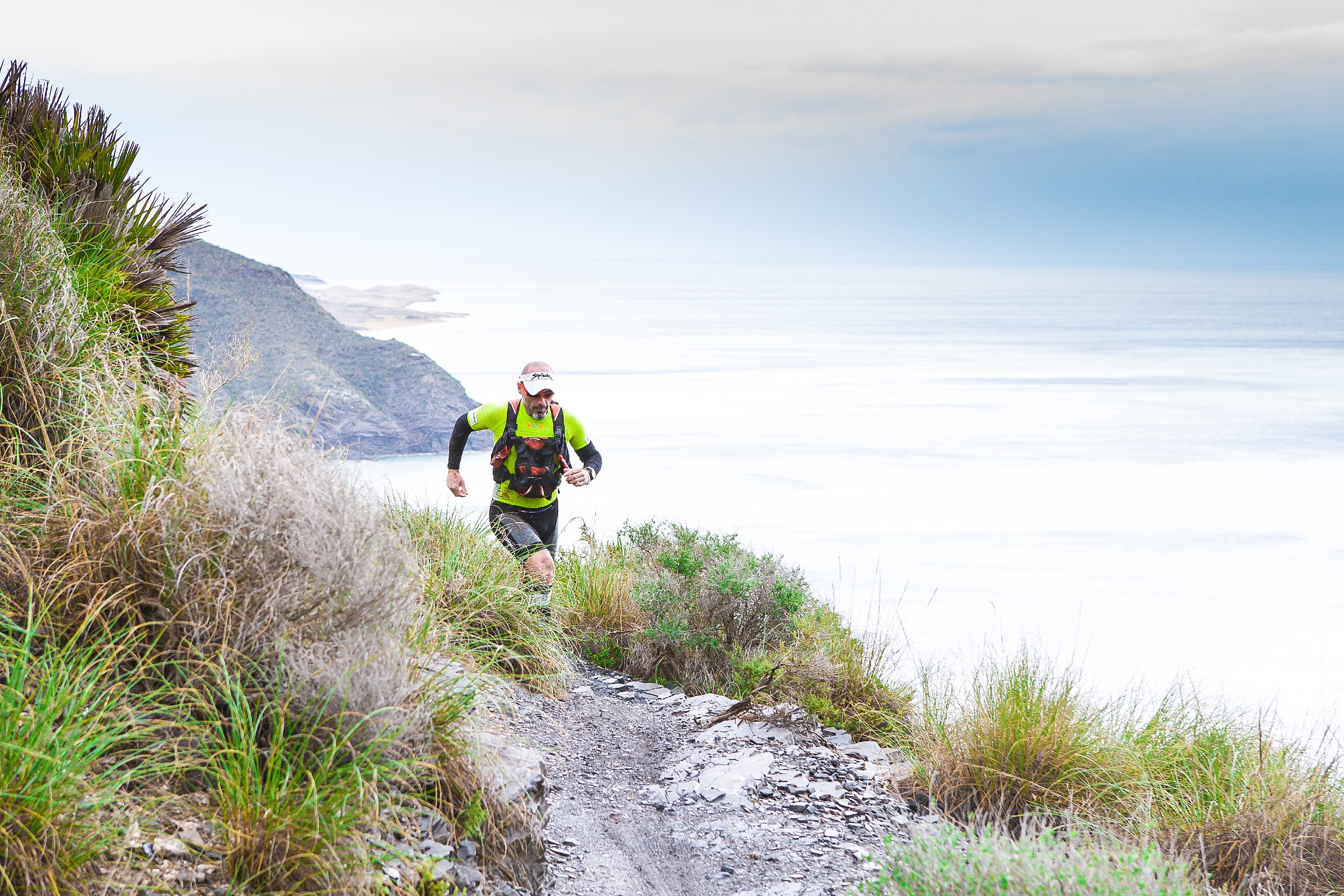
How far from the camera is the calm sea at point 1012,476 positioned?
40844 mm

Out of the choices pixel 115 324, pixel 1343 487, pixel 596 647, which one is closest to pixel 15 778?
pixel 115 324

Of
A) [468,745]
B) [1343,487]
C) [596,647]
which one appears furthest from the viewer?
[1343,487]

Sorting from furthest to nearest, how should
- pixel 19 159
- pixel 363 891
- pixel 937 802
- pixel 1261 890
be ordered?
pixel 19 159 < pixel 937 802 < pixel 1261 890 < pixel 363 891

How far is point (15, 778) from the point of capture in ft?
8.27

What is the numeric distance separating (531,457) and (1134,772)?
4.67 m

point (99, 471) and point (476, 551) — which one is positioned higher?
point (99, 471)

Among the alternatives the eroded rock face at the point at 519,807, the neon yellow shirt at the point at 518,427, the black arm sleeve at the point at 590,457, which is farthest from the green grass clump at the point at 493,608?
the eroded rock face at the point at 519,807

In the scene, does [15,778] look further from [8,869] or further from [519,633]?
[519,633]

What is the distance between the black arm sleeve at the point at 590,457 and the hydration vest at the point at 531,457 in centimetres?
20

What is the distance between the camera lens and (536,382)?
7.14 m

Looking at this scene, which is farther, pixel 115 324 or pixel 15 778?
pixel 115 324

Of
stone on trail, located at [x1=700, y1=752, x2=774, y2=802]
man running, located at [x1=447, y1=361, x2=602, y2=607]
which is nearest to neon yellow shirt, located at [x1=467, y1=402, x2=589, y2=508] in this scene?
man running, located at [x1=447, y1=361, x2=602, y2=607]

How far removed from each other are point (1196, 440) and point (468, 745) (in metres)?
116

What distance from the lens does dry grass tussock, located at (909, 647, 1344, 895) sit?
4.47 meters
